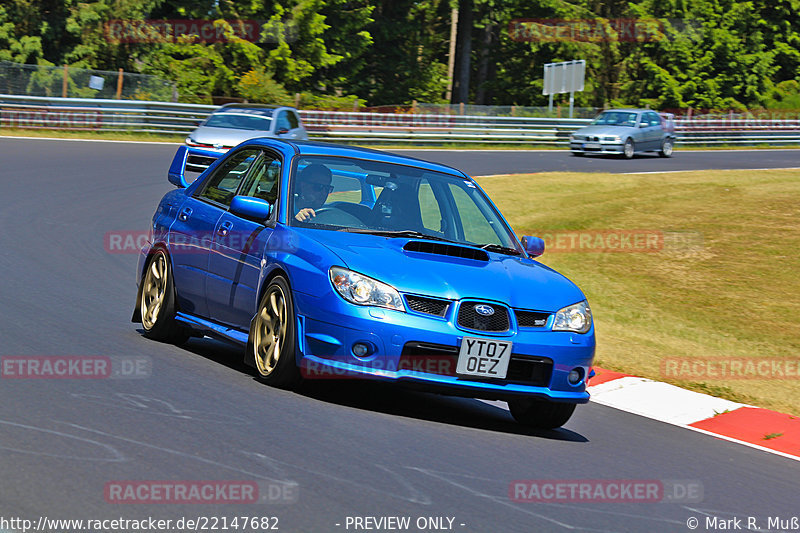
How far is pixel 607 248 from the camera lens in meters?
17.1

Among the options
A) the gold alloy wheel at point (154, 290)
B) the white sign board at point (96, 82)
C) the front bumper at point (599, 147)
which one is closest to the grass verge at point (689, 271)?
the gold alloy wheel at point (154, 290)

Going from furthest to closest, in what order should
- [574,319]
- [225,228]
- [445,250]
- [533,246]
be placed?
[533,246]
[225,228]
[445,250]
[574,319]

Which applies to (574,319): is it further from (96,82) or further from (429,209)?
(96,82)

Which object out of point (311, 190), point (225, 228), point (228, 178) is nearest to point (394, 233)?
point (311, 190)

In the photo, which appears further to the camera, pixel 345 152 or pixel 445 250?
pixel 345 152

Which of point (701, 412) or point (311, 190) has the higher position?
point (311, 190)

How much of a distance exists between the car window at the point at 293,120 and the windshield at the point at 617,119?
46.9 feet

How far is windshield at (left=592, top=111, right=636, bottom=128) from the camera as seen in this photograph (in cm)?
3731

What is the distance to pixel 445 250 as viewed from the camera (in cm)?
766

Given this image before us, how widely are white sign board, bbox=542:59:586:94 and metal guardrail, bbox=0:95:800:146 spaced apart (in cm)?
432

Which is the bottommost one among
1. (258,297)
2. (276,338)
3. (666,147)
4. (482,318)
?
(666,147)

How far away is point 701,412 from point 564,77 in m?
39.3

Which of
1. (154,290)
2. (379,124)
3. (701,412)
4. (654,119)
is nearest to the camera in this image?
(701,412)

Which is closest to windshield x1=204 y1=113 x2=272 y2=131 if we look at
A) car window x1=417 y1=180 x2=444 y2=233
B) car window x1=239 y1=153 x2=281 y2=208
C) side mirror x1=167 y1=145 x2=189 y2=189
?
side mirror x1=167 y1=145 x2=189 y2=189
